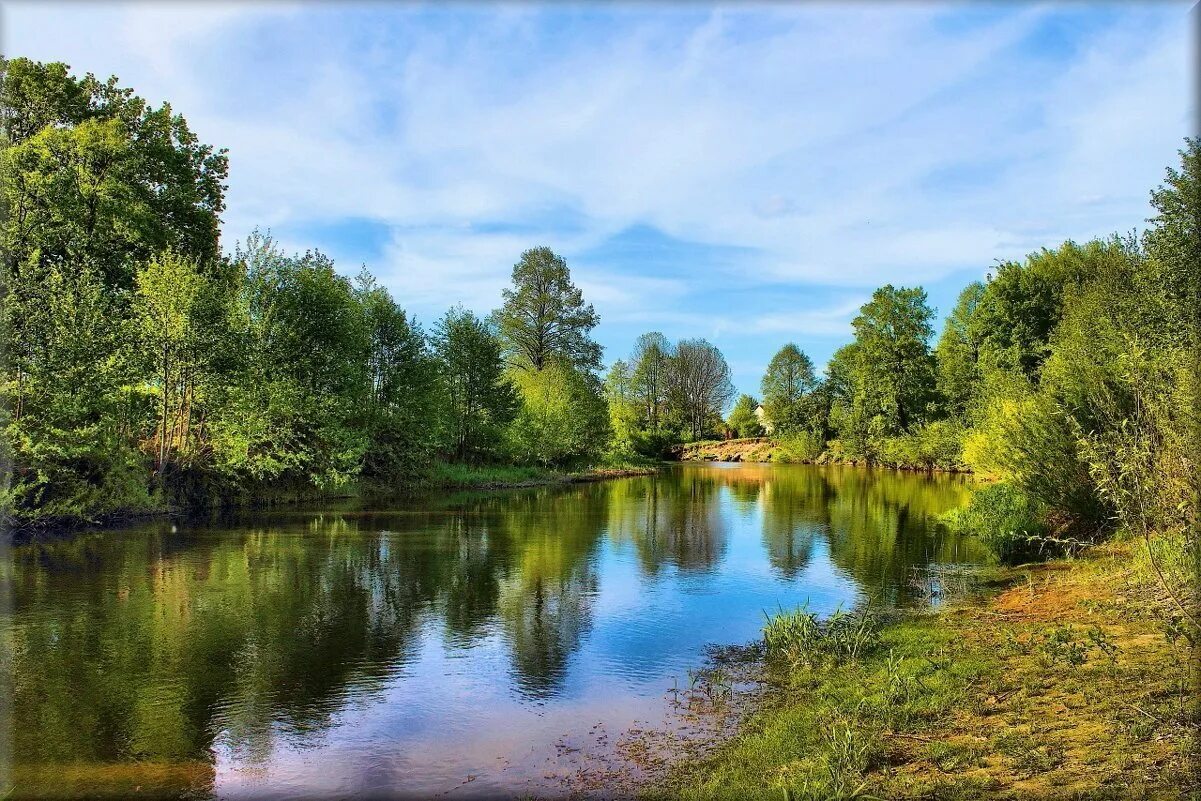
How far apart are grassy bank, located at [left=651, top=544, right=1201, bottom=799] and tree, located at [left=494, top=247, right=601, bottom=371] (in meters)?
50.2

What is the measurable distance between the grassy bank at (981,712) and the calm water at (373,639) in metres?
1.74

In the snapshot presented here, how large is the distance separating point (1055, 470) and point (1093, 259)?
122ft

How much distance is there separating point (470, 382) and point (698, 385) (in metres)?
58.1

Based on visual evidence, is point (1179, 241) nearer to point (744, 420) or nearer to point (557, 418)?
point (557, 418)

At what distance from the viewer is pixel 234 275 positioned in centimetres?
3034

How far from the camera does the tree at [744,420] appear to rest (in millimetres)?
99625

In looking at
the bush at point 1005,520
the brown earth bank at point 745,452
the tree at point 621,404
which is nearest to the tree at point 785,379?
the brown earth bank at point 745,452

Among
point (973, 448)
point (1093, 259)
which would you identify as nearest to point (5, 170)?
point (973, 448)

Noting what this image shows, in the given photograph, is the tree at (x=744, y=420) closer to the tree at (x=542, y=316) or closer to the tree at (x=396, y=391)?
the tree at (x=542, y=316)

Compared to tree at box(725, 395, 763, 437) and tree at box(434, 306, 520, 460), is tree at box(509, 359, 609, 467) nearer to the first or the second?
tree at box(434, 306, 520, 460)

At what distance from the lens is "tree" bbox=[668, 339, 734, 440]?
308ft

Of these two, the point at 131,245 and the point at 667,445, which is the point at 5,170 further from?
the point at 667,445

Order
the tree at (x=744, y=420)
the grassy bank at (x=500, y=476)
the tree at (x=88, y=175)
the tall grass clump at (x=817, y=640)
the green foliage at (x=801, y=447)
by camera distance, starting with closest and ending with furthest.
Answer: the tall grass clump at (x=817, y=640), the tree at (x=88, y=175), the grassy bank at (x=500, y=476), the green foliage at (x=801, y=447), the tree at (x=744, y=420)

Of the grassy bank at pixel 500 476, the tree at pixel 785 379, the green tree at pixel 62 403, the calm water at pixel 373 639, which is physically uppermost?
the tree at pixel 785 379
